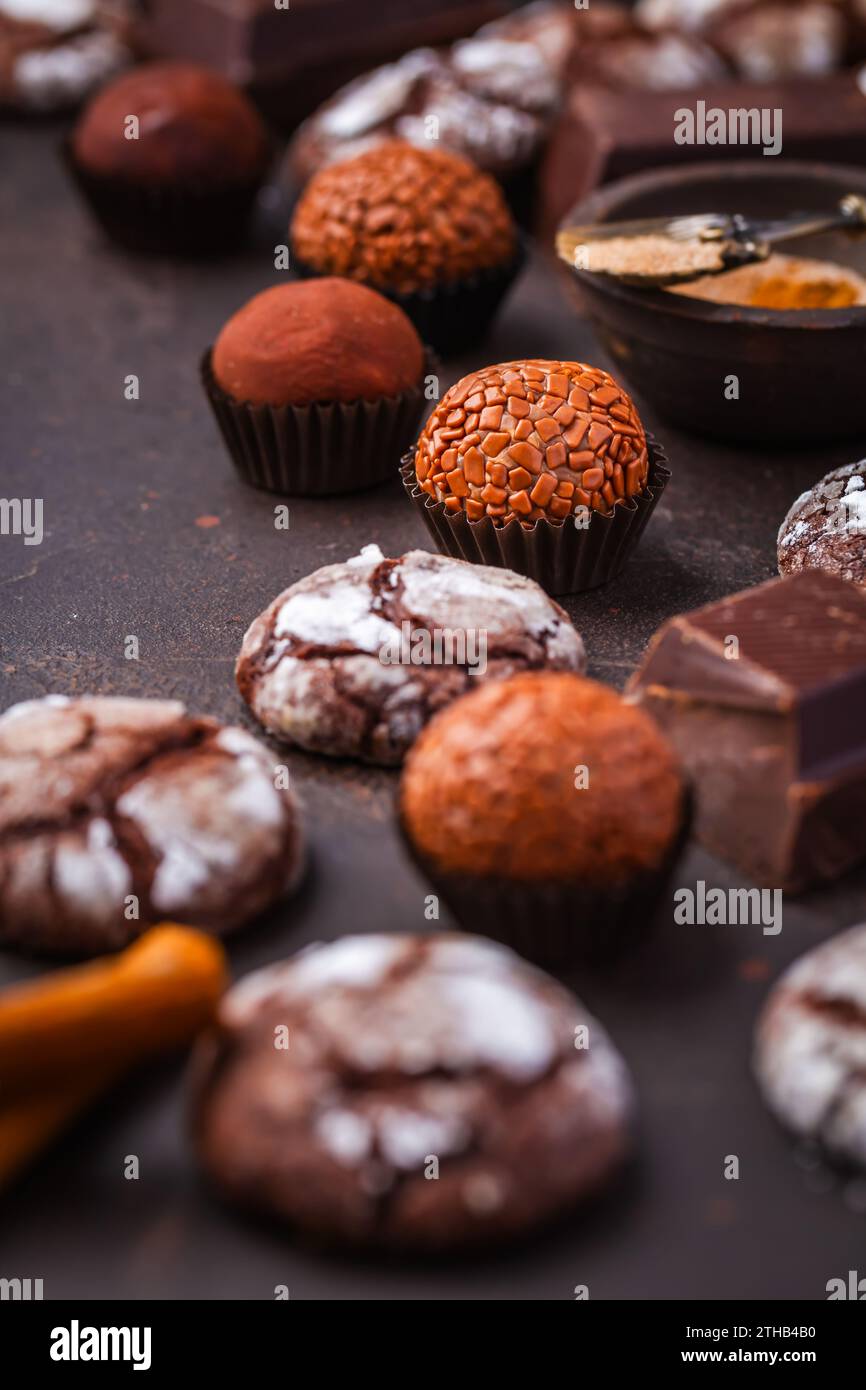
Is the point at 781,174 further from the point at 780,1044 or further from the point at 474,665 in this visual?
the point at 780,1044

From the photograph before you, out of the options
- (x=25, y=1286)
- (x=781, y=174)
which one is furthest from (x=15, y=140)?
(x=25, y=1286)

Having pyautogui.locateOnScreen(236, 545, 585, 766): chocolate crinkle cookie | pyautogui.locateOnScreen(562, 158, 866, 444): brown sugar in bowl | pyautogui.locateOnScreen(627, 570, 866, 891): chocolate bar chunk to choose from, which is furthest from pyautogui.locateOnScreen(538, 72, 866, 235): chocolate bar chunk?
pyautogui.locateOnScreen(627, 570, 866, 891): chocolate bar chunk

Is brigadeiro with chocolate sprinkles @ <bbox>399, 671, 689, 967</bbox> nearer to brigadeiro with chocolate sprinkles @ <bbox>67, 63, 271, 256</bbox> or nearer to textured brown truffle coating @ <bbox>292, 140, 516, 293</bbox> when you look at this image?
textured brown truffle coating @ <bbox>292, 140, 516, 293</bbox>

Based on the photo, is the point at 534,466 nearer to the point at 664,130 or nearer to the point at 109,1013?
the point at 109,1013

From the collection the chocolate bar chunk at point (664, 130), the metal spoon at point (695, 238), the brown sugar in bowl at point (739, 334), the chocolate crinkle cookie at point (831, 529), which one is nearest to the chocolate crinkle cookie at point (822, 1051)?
the chocolate crinkle cookie at point (831, 529)

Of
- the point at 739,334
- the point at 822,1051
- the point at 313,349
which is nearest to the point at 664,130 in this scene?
the point at 739,334
